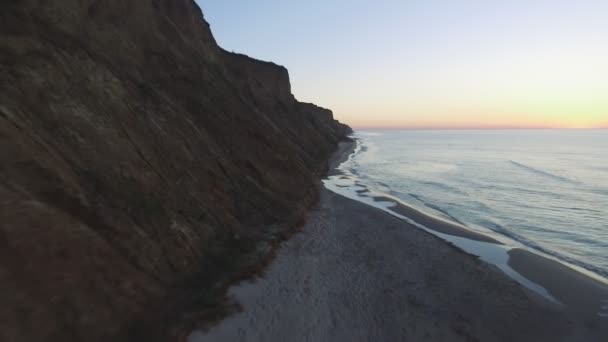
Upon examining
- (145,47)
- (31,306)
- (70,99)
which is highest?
(145,47)

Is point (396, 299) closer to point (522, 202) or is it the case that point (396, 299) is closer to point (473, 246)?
point (473, 246)

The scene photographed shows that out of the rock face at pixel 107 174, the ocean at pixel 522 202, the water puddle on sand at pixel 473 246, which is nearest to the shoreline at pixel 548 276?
the water puddle on sand at pixel 473 246

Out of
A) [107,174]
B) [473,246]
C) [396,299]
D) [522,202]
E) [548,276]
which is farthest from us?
[522,202]

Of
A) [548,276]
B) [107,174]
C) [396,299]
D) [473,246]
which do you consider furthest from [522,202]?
[107,174]

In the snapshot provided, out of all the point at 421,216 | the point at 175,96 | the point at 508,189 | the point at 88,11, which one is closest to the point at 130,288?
the point at 175,96

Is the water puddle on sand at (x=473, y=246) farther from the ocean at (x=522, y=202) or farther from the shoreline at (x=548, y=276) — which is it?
the ocean at (x=522, y=202)

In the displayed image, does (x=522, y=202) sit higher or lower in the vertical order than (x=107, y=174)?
lower

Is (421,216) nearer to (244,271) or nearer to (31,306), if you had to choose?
(244,271)

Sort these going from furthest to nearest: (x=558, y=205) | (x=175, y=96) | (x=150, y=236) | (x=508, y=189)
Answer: (x=508, y=189) < (x=558, y=205) < (x=175, y=96) < (x=150, y=236)
